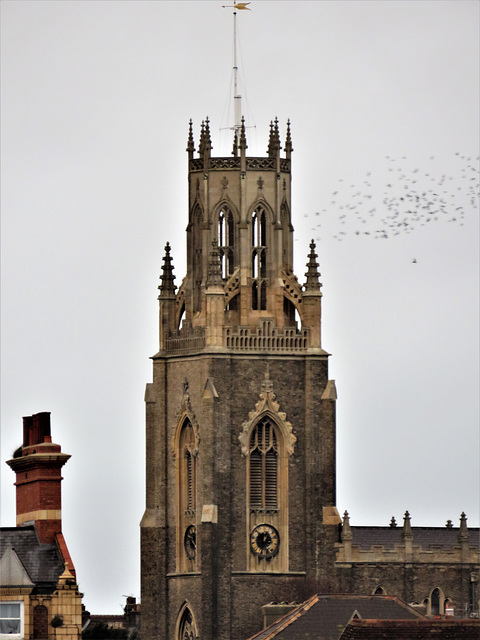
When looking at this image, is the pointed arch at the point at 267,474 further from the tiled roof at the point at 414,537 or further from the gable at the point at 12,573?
the gable at the point at 12,573

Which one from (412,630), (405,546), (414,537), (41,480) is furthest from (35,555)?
(414,537)

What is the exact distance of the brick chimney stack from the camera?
2689 inches

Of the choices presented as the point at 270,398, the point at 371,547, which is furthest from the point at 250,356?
the point at 371,547

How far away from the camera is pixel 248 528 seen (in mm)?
135000

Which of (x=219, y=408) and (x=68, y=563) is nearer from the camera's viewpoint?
(x=68, y=563)

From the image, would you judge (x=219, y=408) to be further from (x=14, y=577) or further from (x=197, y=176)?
(x=14, y=577)

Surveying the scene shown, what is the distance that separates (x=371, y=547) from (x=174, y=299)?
15865mm

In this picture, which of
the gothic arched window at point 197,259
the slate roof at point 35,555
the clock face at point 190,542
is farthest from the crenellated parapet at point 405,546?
the slate roof at point 35,555

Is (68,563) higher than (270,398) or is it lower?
lower

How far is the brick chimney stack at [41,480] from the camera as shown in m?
68.3

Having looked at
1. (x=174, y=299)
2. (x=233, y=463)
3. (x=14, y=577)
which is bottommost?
(x=14, y=577)

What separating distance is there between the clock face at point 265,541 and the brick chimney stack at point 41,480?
6599 cm

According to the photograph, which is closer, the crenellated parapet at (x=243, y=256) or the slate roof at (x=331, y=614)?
the slate roof at (x=331, y=614)

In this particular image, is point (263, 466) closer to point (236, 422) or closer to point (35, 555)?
point (236, 422)
